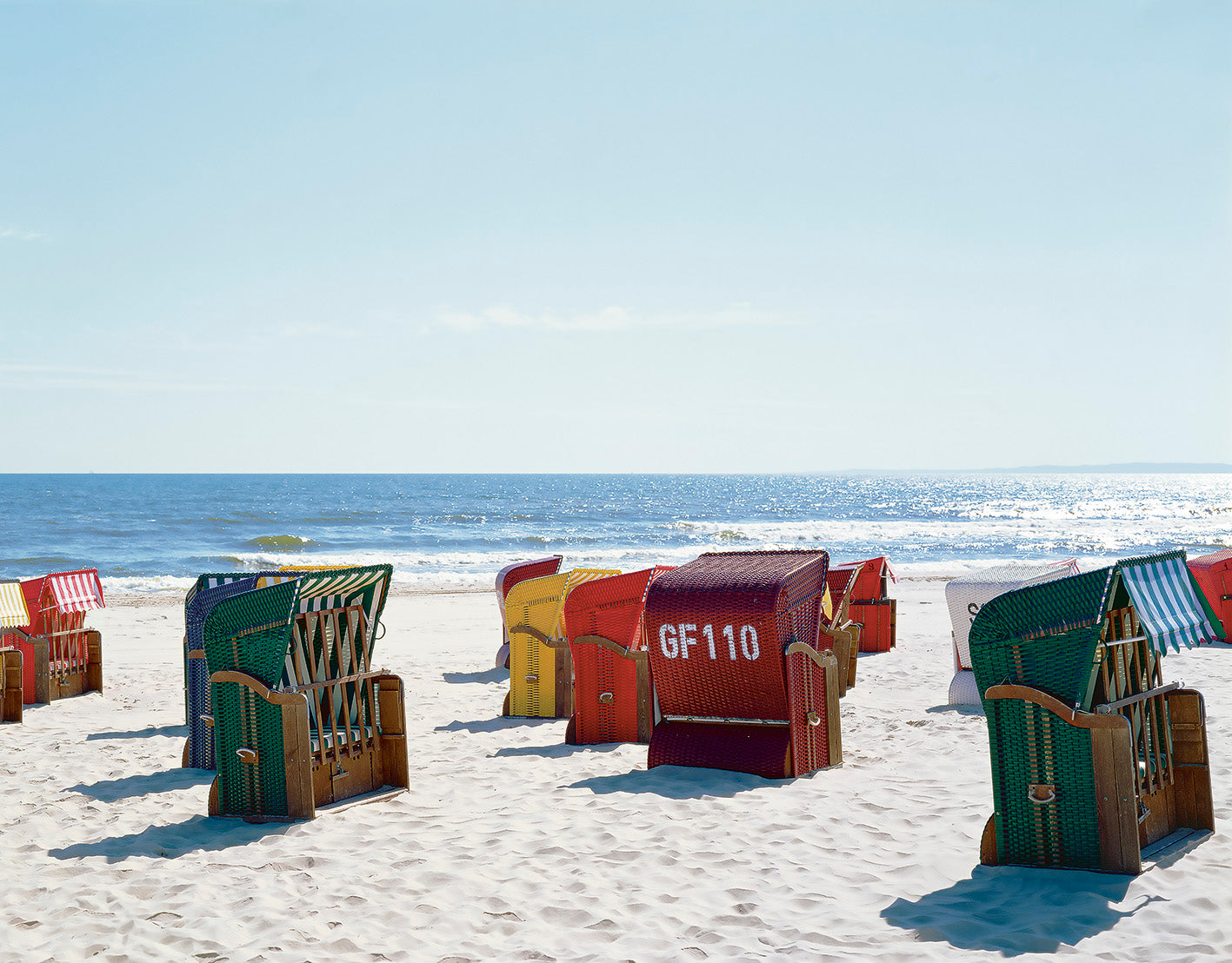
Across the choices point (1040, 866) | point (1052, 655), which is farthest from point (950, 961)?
point (1052, 655)

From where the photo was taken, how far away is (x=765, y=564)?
727 cm

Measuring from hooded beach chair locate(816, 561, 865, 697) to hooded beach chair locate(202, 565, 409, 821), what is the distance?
455cm

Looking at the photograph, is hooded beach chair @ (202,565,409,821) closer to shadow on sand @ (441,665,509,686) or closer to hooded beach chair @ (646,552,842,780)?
hooded beach chair @ (646,552,842,780)

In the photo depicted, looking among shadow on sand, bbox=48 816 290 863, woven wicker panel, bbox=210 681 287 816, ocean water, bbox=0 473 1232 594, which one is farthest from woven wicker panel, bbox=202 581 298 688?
ocean water, bbox=0 473 1232 594

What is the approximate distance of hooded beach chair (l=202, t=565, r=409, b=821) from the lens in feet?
20.1

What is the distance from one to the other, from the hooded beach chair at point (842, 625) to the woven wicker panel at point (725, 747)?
9.19ft

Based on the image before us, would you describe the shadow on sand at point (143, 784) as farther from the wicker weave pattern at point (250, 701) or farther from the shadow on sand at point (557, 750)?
the shadow on sand at point (557, 750)

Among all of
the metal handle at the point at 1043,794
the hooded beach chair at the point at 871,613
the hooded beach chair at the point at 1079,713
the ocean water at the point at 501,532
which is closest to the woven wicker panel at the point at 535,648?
the hooded beach chair at the point at 1079,713

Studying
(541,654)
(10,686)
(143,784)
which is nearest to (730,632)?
(541,654)

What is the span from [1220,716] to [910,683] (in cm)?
336

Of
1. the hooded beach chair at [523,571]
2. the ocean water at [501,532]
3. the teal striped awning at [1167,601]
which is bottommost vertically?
the ocean water at [501,532]

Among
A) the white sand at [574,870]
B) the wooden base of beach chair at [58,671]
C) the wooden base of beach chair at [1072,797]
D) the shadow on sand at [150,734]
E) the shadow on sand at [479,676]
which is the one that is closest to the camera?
the white sand at [574,870]

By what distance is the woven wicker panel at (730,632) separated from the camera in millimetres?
6793

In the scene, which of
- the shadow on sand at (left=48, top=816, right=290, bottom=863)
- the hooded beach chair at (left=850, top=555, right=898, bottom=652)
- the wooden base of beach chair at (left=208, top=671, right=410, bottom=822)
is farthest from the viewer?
the hooded beach chair at (left=850, top=555, right=898, bottom=652)
